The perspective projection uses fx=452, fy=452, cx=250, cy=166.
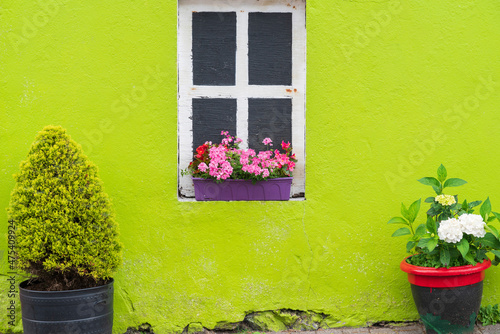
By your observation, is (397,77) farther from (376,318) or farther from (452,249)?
(376,318)

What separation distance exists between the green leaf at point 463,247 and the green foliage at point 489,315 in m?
0.89

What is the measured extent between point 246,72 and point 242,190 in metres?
1.04

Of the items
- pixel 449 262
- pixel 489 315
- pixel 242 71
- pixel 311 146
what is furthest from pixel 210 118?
pixel 489 315

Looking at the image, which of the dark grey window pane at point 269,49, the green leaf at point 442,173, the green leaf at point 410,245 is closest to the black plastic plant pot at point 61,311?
the dark grey window pane at point 269,49

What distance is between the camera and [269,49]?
13.0ft

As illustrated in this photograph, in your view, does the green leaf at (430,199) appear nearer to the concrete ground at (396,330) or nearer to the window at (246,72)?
the window at (246,72)

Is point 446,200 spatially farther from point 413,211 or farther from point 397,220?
point 397,220

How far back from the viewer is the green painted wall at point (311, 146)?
12.3ft

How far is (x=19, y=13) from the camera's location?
12.1 ft

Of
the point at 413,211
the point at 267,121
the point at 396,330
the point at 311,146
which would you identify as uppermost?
the point at 267,121

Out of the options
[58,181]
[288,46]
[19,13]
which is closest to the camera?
[58,181]

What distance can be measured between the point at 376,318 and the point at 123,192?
2.41 meters

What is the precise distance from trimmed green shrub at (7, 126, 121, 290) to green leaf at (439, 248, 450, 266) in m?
2.41

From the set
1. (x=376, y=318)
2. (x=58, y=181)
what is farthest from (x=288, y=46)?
(x=376, y=318)
